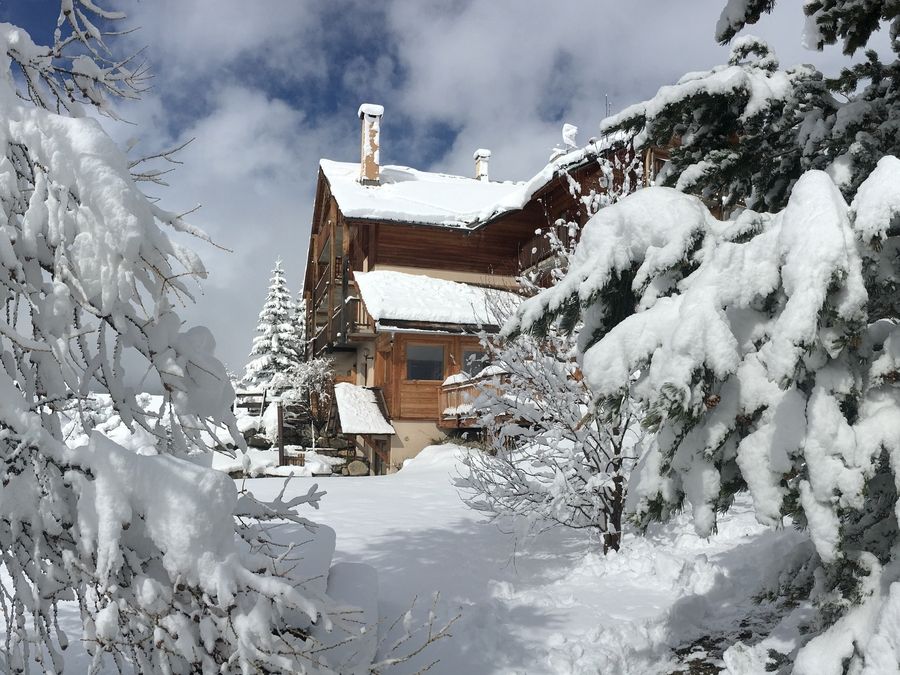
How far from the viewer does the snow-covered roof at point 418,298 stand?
19.0 meters

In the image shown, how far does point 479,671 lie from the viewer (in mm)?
5039

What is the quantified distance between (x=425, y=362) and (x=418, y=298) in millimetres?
A: 2158

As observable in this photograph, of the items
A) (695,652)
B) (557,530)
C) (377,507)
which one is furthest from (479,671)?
(377,507)

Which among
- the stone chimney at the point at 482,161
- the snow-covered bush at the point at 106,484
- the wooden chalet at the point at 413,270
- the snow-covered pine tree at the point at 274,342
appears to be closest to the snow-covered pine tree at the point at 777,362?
the snow-covered bush at the point at 106,484

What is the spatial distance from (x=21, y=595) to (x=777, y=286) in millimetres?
3288

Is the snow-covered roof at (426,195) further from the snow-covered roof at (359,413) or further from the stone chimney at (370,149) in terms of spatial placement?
the snow-covered roof at (359,413)

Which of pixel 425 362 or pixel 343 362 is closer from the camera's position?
pixel 425 362

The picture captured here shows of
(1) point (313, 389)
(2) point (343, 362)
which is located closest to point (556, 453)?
(1) point (313, 389)

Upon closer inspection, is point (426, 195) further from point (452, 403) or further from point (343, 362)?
point (452, 403)

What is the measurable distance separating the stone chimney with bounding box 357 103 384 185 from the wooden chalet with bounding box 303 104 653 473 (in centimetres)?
4

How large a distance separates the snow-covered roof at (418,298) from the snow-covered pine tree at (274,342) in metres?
14.8

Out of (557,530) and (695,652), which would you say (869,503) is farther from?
(557,530)

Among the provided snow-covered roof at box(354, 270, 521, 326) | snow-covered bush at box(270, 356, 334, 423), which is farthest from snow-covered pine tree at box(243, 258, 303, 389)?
snow-covered roof at box(354, 270, 521, 326)

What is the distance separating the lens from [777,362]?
2506 mm
